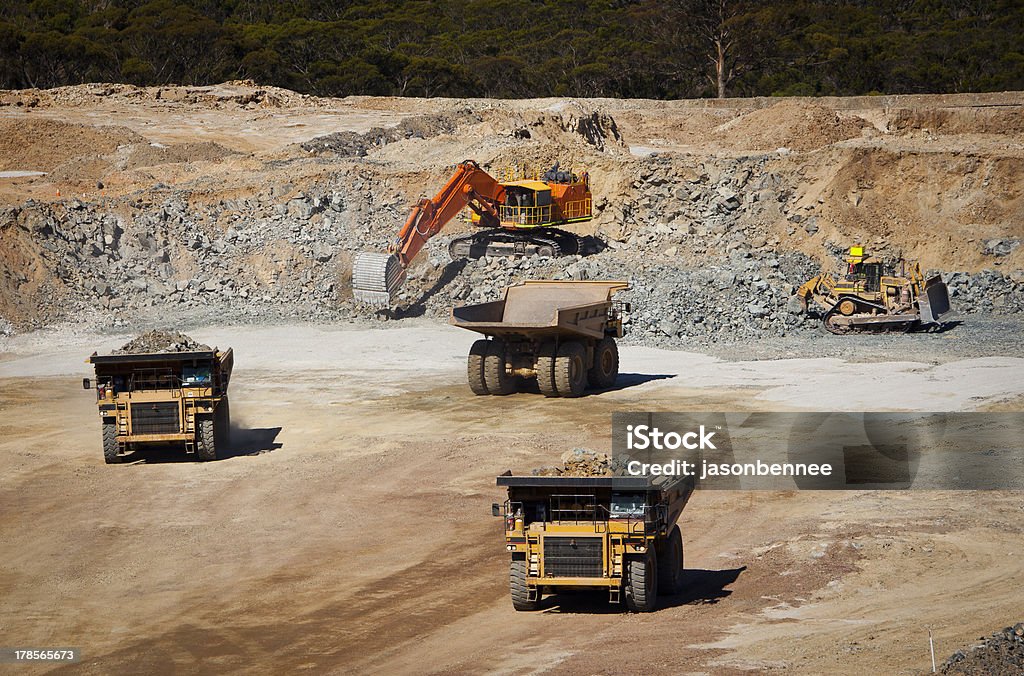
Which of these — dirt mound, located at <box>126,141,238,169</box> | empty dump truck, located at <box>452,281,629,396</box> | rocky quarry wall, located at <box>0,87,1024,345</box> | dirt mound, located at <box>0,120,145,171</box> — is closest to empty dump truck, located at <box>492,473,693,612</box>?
empty dump truck, located at <box>452,281,629,396</box>

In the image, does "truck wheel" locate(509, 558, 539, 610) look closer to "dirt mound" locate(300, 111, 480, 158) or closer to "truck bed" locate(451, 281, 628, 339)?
"truck bed" locate(451, 281, 628, 339)

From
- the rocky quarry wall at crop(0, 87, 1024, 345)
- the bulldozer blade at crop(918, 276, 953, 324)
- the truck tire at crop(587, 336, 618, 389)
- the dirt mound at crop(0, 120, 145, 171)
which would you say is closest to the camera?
the truck tire at crop(587, 336, 618, 389)

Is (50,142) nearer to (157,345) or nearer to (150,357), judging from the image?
(157,345)

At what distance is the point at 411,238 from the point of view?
114 feet

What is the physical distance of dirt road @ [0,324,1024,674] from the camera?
37.4 ft

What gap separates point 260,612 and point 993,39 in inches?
2715

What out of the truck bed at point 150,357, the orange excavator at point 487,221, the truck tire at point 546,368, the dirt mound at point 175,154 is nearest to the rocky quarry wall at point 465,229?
the orange excavator at point 487,221

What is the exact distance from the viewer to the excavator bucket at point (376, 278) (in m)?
34.5

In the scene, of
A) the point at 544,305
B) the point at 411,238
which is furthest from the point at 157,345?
the point at 411,238

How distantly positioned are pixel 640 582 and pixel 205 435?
9882 millimetres

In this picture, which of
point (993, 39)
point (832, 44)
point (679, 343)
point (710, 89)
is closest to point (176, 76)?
point (710, 89)

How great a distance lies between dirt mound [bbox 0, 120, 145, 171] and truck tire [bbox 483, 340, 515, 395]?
30189 mm

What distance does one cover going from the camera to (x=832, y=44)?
72.4 m

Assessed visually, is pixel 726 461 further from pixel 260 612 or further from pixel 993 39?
pixel 993 39
